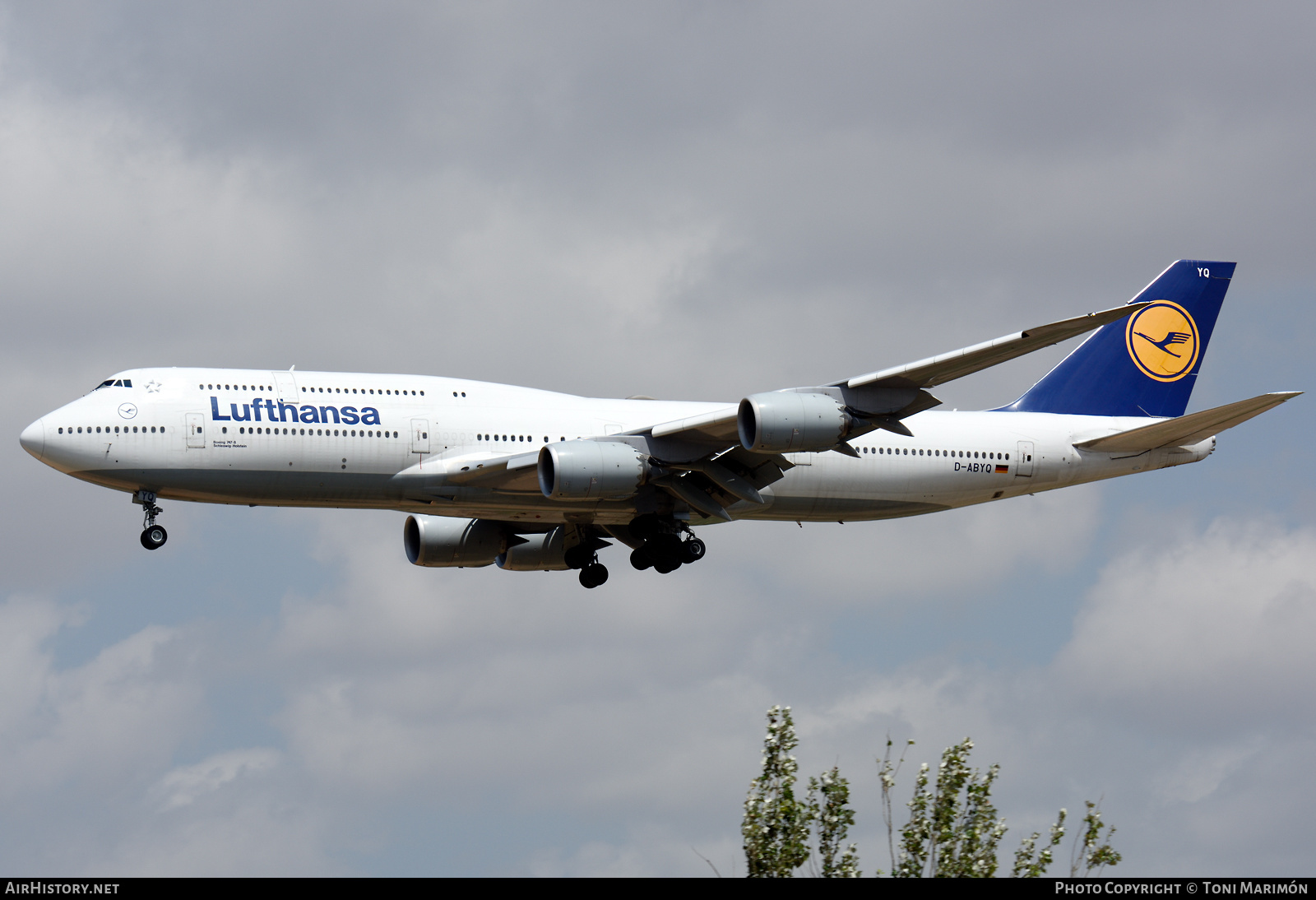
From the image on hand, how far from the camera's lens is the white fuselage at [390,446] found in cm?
4281

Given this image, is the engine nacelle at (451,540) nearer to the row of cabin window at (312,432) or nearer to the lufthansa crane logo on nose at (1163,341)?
the row of cabin window at (312,432)

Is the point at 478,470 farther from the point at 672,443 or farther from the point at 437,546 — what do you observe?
the point at 437,546

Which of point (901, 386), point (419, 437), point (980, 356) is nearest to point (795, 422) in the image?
point (901, 386)

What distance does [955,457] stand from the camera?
164 feet

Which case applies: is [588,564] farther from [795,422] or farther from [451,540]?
[795,422]

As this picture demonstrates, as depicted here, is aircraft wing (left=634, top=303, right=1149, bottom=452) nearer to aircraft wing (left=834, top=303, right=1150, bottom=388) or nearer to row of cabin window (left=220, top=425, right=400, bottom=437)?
aircraft wing (left=834, top=303, right=1150, bottom=388)

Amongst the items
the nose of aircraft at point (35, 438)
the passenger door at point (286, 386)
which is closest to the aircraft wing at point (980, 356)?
the passenger door at point (286, 386)

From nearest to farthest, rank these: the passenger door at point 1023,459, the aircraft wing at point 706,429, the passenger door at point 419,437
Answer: the aircraft wing at point 706,429, the passenger door at point 419,437, the passenger door at point 1023,459

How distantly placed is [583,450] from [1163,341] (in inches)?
923

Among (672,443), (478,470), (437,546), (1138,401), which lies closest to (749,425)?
(672,443)

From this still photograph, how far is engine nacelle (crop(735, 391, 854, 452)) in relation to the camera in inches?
1613

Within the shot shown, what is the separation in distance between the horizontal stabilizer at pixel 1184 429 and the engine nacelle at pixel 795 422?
11.2 metres
